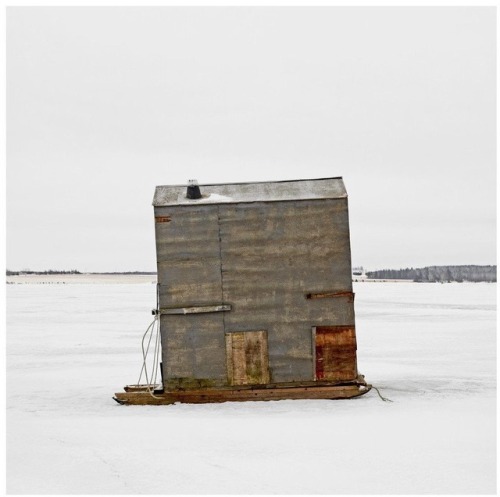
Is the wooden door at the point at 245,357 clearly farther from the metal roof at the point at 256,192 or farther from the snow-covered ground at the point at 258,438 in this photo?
the metal roof at the point at 256,192

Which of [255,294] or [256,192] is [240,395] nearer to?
[255,294]

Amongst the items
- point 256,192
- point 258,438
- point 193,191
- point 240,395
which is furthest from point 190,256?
point 258,438

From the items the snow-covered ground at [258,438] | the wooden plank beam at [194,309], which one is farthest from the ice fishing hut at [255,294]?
the snow-covered ground at [258,438]

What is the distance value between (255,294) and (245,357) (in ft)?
3.10

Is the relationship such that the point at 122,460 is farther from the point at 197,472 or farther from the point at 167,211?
the point at 167,211

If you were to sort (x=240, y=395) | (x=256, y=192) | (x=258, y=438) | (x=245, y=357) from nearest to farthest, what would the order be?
(x=258, y=438) < (x=240, y=395) < (x=245, y=357) < (x=256, y=192)

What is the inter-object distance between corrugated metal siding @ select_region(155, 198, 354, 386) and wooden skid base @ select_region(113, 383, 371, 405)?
0.68 ft

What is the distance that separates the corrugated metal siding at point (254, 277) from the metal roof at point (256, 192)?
0.11 metres

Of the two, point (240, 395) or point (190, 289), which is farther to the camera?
point (190, 289)

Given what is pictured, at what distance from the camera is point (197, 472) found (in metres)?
6.41

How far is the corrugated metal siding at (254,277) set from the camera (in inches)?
381

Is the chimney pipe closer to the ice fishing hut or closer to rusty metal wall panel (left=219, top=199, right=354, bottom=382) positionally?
the ice fishing hut

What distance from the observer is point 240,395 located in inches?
376

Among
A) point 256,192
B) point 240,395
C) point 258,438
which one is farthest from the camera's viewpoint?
point 256,192
